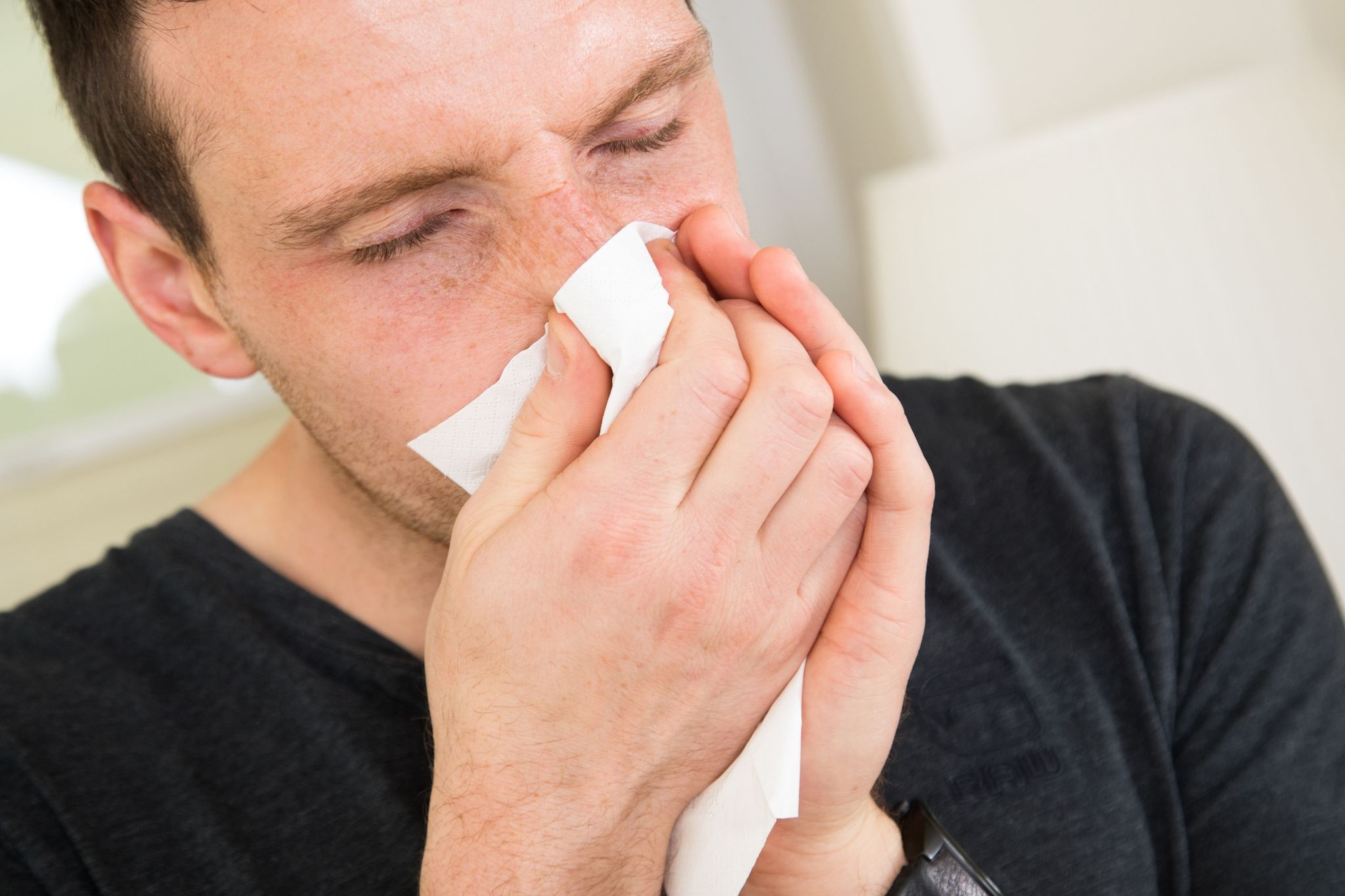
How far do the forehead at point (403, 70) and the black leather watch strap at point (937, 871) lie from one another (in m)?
0.64

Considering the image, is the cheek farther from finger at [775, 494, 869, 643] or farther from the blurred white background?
the blurred white background

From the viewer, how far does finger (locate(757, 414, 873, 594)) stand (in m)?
0.75

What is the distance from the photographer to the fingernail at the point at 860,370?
0.76 meters

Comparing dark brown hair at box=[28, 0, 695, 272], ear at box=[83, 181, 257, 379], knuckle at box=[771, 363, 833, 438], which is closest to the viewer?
knuckle at box=[771, 363, 833, 438]

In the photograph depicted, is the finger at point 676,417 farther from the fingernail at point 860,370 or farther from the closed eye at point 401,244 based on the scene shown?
the closed eye at point 401,244

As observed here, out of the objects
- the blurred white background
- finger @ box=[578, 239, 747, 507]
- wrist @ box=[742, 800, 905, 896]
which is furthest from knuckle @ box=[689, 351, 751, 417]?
the blurred white background

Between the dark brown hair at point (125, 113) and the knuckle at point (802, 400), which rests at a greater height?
the dark brown hair at point (125, 113)

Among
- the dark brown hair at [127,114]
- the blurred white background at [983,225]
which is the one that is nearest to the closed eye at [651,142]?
the dark brown hair at [127,114]

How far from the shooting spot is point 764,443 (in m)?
0.73

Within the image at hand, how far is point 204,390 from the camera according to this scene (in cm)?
224

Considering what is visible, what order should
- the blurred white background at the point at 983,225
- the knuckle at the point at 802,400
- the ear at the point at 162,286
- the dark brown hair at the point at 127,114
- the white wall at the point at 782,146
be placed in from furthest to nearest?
the white wall at the point at 782,146, the blurred white background at the point at 983,225, the ear at the point at 162,286, the dark brown hair at the point at 127,114, the knuckle at the point at 802,400

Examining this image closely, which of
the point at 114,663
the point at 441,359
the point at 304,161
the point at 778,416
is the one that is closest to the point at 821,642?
the point at 778,416

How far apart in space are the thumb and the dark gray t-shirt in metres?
0.31

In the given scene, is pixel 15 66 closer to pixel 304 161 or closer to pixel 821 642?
pixel 304 161
